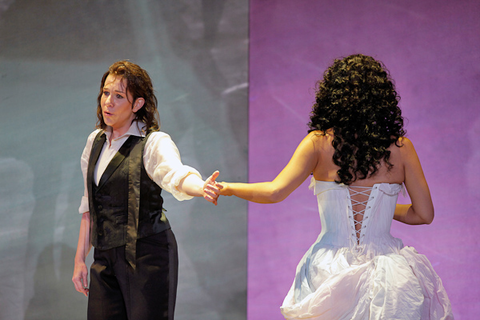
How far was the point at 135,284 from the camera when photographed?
1958 mm

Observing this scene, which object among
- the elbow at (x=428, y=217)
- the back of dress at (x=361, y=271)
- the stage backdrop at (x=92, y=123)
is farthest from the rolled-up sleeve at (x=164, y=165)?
the stage backdrop at (x=92, y=123)

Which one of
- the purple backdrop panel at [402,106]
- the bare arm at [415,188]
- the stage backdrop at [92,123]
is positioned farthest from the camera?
the stage backdrop at [92,123]

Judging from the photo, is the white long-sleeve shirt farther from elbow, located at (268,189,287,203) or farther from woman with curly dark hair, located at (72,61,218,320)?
elbow, located at (268,189,287,203)

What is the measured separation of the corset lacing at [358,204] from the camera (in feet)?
6.50

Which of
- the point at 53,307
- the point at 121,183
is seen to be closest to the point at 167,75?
the point at 121,183

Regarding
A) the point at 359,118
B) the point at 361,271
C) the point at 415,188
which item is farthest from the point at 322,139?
the point at 361,271

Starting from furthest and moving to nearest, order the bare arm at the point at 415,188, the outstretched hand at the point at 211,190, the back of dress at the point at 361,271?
the bare arm at the point at 415,188, the outstretched hand at the point at 211,190, the back of dress at the point at 361,271

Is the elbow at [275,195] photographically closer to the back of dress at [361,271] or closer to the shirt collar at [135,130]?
the back of dress at [361,271]

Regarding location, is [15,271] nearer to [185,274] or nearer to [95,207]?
[185,274]

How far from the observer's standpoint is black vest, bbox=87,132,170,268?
1979 mm

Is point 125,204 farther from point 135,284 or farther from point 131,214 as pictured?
point 135,284

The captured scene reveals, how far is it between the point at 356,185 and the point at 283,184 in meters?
0.34

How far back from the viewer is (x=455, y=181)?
10.3ft

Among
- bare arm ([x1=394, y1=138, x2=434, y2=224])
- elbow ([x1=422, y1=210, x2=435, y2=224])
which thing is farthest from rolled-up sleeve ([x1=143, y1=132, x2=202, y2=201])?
elbow ([x1=422, y1=210, x2=435, y2=224])
